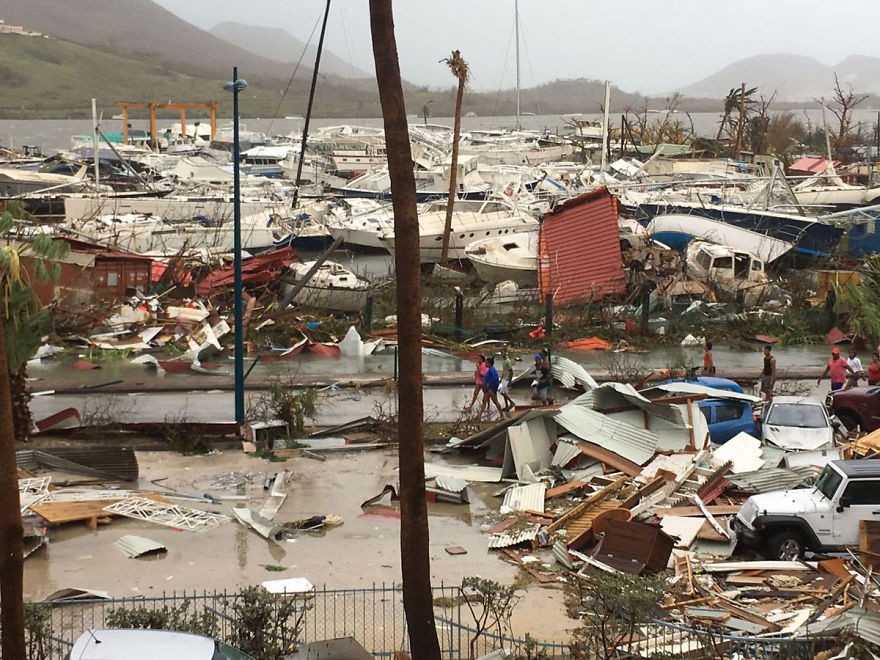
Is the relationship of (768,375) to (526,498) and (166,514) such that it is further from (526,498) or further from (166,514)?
(166,514)

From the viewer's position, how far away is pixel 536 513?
15125 millimetres

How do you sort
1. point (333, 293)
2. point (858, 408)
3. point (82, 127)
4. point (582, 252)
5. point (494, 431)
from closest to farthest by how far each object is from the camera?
point (494, 431), point (858, 408), point (333, 293), point (582, 252), point (82, 127)

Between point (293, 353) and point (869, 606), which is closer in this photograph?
point (869, 606)

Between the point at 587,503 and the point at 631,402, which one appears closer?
the point at 587,503

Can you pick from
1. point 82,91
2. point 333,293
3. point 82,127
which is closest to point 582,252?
point 333,293

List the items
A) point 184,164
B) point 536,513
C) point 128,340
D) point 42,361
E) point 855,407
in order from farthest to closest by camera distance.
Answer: point 184,164, point 128,340, point 42,361, point 855,407, point 536,513

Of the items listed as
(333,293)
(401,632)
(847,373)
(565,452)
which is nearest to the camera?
(401,632)

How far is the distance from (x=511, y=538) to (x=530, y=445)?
3423 mm

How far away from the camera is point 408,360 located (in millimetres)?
9141

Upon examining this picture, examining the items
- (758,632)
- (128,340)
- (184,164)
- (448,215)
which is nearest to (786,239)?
(448,215)

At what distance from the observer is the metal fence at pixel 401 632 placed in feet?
30.9

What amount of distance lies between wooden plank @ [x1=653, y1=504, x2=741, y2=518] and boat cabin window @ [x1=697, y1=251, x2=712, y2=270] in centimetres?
2102

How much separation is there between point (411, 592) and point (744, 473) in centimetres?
841

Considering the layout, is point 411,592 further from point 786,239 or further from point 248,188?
point 248,188
